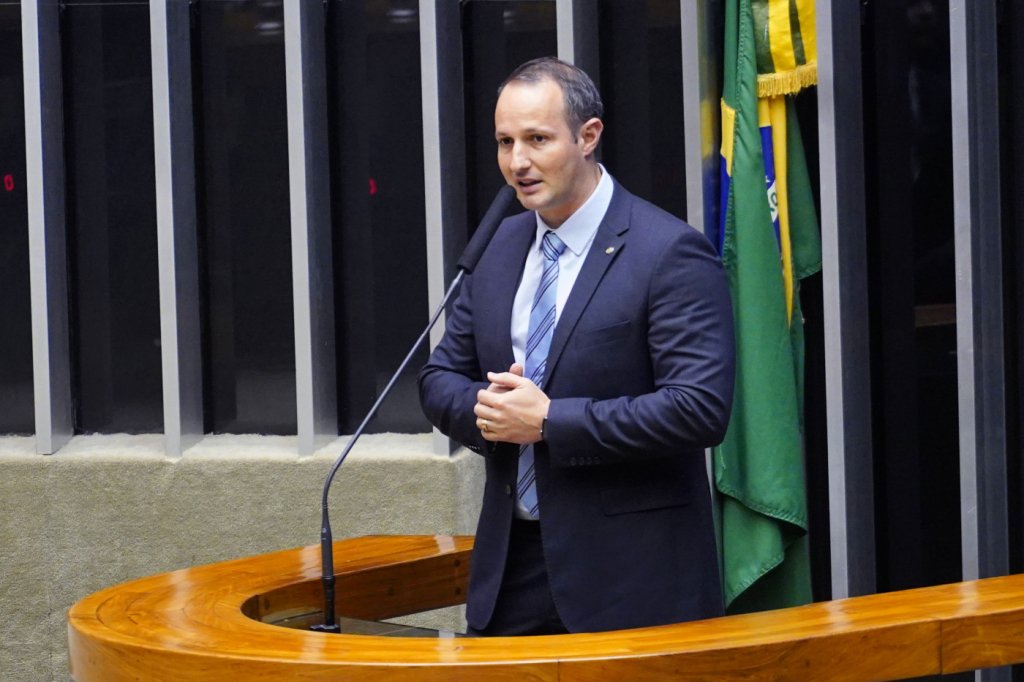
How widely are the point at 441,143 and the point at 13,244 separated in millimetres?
1459

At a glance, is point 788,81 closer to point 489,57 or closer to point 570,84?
point 489,57

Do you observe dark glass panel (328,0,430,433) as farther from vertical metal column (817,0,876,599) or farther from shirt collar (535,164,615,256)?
shirt collar (535,164,615,256)

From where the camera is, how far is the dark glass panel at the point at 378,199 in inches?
174

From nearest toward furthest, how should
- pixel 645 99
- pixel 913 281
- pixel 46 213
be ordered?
pixel 913 281
pixel 645 99
pixel 46 213

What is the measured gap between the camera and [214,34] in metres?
4.52

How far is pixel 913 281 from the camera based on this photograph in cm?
385

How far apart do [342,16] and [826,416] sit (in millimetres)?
1864

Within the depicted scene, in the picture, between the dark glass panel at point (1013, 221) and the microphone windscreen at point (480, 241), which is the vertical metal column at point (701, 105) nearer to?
the dark glass panel at point (1013, 221)

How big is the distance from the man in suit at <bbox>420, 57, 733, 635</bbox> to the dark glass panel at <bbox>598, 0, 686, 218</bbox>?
5.61 ft

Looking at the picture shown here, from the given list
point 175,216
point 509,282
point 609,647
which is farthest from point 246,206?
point 609,647

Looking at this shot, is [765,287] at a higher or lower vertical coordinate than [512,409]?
higher

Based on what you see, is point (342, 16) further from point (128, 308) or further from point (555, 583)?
point (555, 583)

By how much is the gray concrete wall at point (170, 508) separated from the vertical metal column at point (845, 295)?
105 cm

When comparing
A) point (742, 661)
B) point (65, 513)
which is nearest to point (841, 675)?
point (742, 661)
